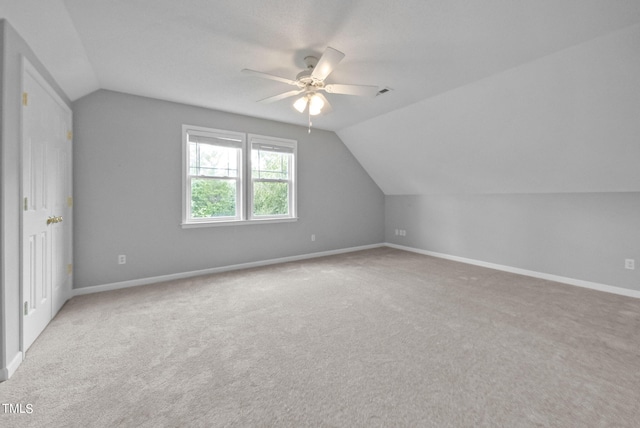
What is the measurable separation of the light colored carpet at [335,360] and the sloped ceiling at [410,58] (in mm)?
1965

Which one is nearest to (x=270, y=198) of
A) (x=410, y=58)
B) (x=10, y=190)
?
(x=410, y=58)

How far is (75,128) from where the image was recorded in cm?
322

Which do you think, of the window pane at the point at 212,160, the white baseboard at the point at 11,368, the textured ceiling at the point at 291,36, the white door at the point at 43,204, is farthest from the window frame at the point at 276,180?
the white baseboard at the point at 11,368

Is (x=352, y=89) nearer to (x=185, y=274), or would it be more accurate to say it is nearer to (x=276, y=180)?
(x=276, y=180)

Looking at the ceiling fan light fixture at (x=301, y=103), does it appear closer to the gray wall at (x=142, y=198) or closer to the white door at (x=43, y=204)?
the gray wall at (x=142, y=198)

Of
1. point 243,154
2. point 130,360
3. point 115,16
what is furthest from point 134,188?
point 130,360

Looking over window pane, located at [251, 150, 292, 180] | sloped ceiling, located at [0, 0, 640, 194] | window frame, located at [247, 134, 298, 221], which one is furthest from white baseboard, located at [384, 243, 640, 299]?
window pane, located at [251, 150, 292, 180]

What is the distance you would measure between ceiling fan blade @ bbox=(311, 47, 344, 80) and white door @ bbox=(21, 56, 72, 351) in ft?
6.96

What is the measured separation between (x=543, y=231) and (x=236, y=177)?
15.3 feet

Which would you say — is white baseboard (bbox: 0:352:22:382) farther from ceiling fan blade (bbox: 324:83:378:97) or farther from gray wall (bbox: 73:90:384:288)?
ceiling fan blade (bbox: 324:83:378:97)

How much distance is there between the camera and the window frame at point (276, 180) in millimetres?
4477

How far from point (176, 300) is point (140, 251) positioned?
1035 mm

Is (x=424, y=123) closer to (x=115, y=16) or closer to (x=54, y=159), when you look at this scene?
(x=115, y=16)

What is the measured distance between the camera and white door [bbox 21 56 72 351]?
2076 mm
